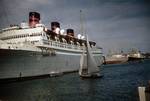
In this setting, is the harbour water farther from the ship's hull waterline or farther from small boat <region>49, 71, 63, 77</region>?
small boat <region>49, 71, 63, 77</region>

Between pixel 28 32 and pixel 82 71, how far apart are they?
13270 millimetres

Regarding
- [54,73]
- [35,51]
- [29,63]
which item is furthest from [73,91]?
[54,73]

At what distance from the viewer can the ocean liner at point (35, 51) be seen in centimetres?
2920

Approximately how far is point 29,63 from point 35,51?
267 centimetres

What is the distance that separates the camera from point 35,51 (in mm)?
33938

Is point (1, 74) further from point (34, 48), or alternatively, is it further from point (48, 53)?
point (48, 53)

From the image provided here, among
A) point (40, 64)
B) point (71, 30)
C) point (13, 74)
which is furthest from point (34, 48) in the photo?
point (71, 30)

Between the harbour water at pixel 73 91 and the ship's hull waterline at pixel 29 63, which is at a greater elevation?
the ship's hull waterline at pixel 29 63

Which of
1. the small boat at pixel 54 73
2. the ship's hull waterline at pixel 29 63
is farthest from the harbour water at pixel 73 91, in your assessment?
the small boat at pixel 54 73

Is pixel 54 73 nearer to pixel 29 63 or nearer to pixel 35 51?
pixel 35 51

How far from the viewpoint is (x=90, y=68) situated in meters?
34.7

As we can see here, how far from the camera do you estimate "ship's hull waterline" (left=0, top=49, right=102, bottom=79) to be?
28.4m

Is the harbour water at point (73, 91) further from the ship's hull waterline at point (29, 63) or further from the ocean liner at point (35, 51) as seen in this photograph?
the ocean liner at point (35, 51)

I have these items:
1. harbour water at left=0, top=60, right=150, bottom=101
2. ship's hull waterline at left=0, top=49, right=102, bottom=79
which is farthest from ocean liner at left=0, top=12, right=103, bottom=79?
harbour water at left=0, top=60, right=150, bottom=101
